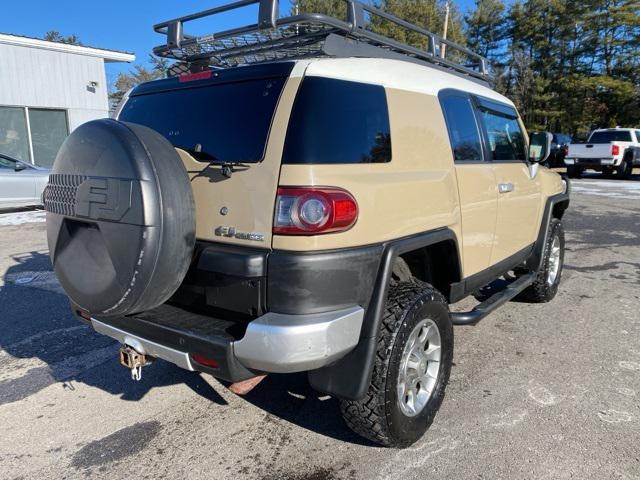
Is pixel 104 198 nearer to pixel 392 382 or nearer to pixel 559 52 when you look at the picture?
pixel 392 382

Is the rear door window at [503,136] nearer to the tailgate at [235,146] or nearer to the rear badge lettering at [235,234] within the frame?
the tailgate at [235,146]

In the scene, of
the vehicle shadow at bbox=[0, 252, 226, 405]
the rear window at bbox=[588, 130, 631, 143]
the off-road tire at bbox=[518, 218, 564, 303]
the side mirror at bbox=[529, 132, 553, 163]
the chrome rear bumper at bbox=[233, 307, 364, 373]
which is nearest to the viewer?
the chrome rear bumper at bbox=[233, 307, 364, 373]

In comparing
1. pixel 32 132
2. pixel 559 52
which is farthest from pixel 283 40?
pixel 559 52

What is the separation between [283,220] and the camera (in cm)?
218

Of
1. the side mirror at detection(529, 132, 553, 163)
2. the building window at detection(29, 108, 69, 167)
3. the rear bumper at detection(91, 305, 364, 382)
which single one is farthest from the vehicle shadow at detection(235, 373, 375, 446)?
the building window at detection(29, 108, 69, 167)

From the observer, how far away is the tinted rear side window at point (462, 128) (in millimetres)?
3148

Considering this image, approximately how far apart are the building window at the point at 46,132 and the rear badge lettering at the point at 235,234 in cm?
1570

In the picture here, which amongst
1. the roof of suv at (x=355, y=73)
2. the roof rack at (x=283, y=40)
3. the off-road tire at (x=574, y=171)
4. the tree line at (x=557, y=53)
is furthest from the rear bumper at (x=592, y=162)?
the roof of suv at (x=355, y=73)

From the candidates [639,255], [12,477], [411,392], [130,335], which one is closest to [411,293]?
[411,392]

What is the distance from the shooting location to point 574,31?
37562mm

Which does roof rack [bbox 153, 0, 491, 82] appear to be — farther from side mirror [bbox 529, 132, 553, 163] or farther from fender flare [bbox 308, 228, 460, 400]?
side mirror [bbox 529, 132, 553, 163]

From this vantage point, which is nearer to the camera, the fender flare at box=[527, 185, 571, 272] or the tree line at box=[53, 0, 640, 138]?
the fender flare at box=[527, 185, 571, 272]

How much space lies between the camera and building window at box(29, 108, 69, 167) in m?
15.3

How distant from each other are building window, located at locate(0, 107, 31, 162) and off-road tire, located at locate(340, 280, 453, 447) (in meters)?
15.4
